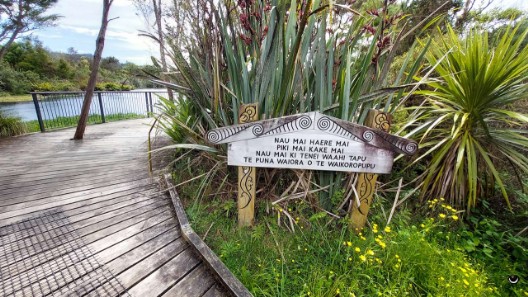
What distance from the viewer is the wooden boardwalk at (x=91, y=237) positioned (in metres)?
1.32

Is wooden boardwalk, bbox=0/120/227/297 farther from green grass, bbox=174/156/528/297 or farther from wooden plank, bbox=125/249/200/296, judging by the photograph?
green grass, bbox=174/156/528/297

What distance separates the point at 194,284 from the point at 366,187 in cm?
140

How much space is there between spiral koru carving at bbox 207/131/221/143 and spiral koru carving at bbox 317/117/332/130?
0.71 meters

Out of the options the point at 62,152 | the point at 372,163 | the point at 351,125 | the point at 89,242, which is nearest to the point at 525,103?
the point at 372,163

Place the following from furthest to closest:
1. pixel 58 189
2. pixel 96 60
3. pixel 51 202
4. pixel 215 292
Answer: pixel 96 60 < pixel 58 189 < pixel 51 202 < pixel 215 292

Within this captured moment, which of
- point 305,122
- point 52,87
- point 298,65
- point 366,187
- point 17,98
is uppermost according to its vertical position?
point 298,65

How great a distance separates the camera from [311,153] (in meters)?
1.56

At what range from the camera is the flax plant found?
1566mm

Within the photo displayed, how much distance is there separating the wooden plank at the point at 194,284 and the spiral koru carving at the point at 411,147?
5.25 ft

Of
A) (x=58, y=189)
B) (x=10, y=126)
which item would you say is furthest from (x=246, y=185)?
(x=10, y=126)

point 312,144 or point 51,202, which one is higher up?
point 312,144

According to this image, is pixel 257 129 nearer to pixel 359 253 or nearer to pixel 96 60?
pixel 359 253

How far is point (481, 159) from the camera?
6.54 feet

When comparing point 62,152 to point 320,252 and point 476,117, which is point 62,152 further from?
point 476,117
